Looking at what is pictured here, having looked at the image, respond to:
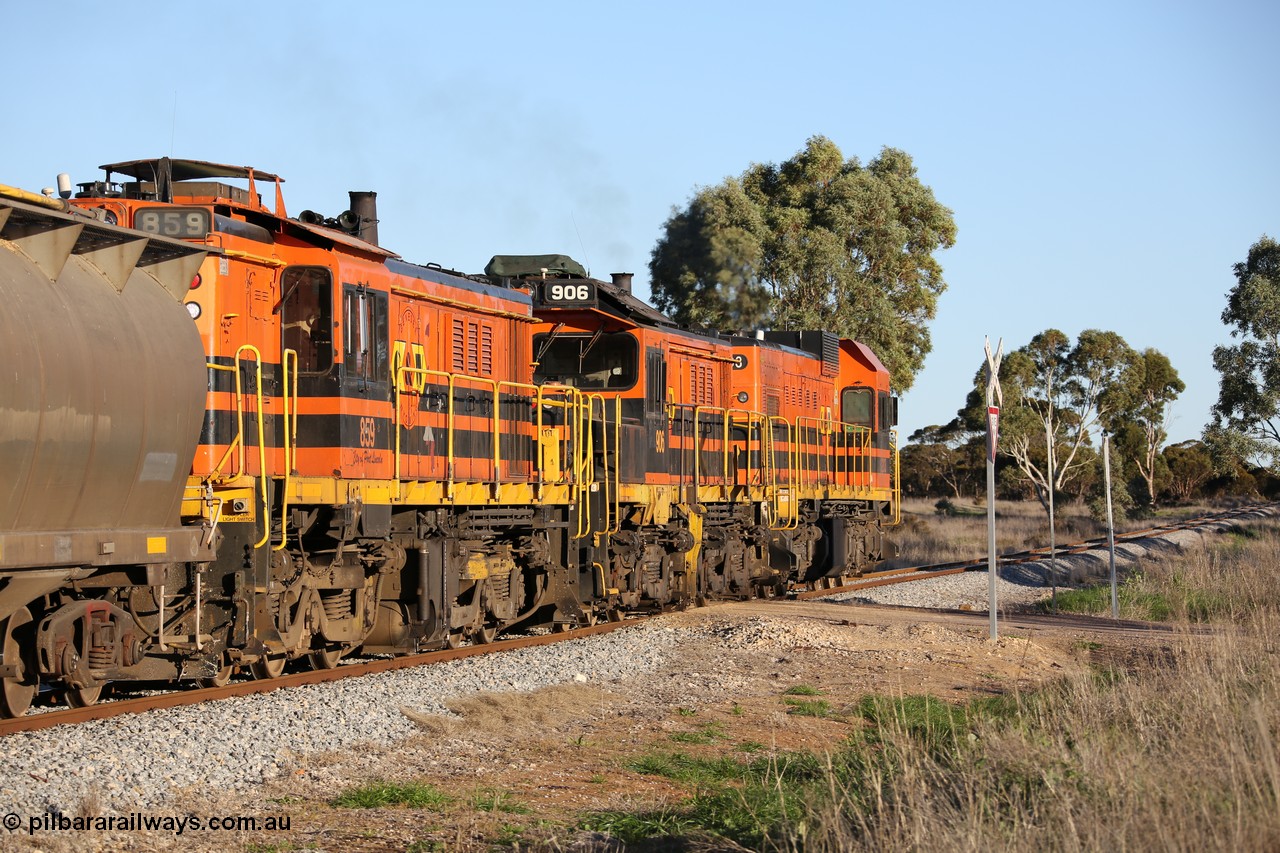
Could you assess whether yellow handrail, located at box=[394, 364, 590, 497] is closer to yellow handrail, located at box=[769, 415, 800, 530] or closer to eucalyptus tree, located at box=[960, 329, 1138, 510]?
yellow handrail, located at box=[769, 415, 800, 530]

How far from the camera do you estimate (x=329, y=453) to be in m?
12.7

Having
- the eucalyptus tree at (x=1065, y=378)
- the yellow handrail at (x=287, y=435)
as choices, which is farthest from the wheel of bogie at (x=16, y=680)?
the eucalyptus tree at (x=1065, y=378)

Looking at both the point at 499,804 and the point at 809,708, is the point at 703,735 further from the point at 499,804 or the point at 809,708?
the point at 499,804

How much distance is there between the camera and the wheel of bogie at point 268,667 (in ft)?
41.5

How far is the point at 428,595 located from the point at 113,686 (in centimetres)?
322

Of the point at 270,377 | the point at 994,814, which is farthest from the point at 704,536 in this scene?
the point at 994,814

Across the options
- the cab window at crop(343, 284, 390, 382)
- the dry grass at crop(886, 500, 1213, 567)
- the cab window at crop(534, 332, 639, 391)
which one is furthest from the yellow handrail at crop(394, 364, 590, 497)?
the dry grass at crop(886, 500, 1213, 567)

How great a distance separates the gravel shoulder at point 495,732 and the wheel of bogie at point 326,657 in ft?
2.95

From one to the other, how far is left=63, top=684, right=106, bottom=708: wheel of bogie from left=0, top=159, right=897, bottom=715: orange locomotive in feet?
0.08

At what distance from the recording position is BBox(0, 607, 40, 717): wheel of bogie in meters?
9.65

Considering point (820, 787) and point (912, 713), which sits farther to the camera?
point (912, 713)

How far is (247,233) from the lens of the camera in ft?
40.5

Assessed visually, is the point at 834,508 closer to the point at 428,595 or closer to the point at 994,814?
the point at 428,595

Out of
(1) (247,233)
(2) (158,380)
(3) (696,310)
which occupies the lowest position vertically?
(2) (158,380)
